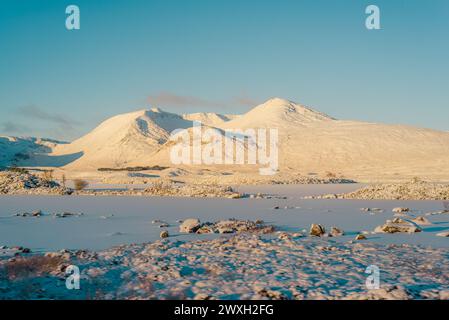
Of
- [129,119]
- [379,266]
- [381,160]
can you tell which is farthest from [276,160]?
[129,119]

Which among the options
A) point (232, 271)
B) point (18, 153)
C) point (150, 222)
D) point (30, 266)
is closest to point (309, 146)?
point (150, 222)

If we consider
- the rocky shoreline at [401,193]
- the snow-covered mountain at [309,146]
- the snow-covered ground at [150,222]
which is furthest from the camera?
the snow-covered mountain at [309,146]

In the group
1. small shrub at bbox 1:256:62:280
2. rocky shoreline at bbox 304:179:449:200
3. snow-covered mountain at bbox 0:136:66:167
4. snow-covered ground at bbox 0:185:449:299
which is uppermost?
snow-covered mountain at bbox 0:136:66:167

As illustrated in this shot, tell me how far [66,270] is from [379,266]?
218 inches

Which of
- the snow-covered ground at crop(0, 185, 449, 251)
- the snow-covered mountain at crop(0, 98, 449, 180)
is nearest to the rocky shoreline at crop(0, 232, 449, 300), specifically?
the snow-covered ground at crop(0, 185, 449, 251)

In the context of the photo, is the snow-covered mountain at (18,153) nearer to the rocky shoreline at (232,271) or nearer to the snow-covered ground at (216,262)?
the snow-covered ground at (216,262)

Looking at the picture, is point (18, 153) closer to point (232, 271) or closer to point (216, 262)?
point (216, 262)

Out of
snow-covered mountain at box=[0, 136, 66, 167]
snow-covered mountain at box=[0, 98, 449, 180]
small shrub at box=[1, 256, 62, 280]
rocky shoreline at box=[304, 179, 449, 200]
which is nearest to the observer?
small shrub at box=[1, 256, 62, 280]

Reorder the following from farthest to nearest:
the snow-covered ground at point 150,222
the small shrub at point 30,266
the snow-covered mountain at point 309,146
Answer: the snow-covered mountain at point 309,146
the snow-covered ground at point 150,222
the small shrub at point 30,266

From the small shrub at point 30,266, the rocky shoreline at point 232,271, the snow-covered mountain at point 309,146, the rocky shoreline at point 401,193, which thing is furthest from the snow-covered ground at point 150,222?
the snow-covered mountain at point 309,146

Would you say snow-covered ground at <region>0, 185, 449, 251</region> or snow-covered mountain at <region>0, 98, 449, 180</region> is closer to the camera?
snow-covered ground at <region>0, 185, 449, 251</region>

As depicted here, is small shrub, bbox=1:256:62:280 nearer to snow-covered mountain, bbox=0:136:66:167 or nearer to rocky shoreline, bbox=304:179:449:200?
rocky shoreline, bbox=304:179:449:200
